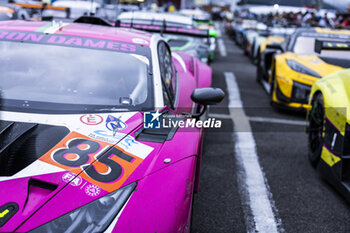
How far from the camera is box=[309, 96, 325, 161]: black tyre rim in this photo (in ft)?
12.7

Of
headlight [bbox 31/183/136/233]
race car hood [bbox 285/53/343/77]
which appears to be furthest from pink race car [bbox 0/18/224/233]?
race car hood [bbox 285/53/343/77]

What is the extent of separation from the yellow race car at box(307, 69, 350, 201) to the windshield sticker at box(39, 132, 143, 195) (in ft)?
6.03

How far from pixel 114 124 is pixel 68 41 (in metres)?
0.92

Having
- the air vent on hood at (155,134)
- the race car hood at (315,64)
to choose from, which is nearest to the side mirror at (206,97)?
the air vent on hood at (155,134)

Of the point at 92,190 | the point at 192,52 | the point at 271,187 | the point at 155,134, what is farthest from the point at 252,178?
the point at 192,52

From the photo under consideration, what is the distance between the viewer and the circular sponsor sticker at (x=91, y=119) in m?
2.30

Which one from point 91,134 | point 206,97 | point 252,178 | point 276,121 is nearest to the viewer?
point 91,134

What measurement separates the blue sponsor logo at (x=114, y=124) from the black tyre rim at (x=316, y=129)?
2.12 metres

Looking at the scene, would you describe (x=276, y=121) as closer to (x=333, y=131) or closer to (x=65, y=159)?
(x=333, y=131)

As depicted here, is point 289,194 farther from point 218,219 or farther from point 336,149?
point 218,219

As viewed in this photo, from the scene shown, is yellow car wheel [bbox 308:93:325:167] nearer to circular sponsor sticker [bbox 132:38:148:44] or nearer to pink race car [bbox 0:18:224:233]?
pink race car [bbox 0:18:224:233]

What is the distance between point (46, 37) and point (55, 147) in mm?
1202

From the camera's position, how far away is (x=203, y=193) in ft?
11.2

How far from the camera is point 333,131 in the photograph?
11.1 ft
